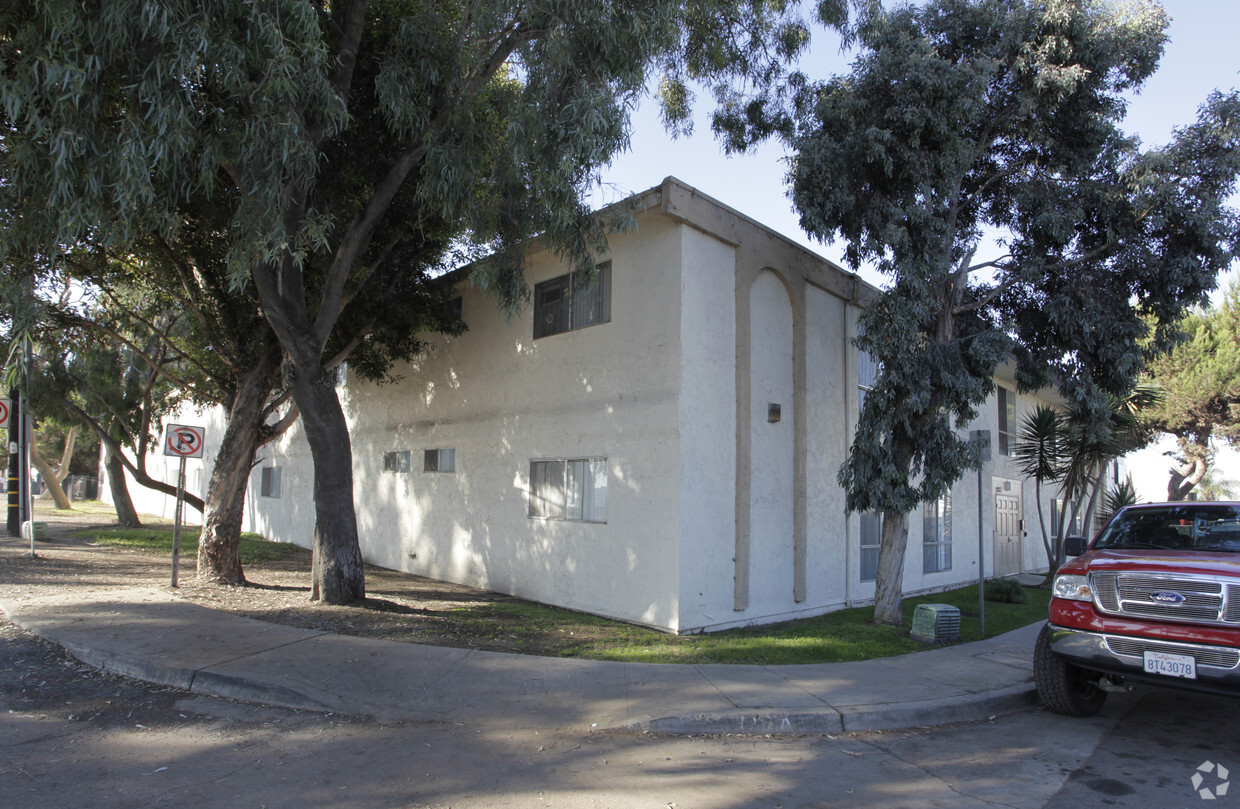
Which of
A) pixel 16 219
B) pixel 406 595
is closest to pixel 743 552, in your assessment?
pixel 406 595

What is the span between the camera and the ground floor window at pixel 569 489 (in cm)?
1070

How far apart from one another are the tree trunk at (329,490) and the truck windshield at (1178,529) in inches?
342

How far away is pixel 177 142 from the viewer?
7059 mm

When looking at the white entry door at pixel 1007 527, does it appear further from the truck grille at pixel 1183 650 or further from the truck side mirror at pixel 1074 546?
the truck grille at pixel 1183 650

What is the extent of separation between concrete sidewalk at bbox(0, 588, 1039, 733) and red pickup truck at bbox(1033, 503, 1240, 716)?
26.9 inches

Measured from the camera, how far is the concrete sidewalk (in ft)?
20.1

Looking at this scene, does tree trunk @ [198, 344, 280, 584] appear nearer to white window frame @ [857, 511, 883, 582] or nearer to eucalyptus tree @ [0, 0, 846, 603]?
eucalyptus tree @ [0, 0, 846, 603]

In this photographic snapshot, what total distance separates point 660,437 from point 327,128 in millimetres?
5312

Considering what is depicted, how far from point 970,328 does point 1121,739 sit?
19.3ft

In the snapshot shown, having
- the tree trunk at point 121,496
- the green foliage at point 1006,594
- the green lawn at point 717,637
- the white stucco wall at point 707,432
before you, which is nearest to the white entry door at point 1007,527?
the green foliage at point 1006,594

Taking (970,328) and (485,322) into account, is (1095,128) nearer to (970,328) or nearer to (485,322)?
(970,328)

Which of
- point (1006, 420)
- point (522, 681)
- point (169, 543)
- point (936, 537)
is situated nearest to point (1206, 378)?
point (1006, 420)

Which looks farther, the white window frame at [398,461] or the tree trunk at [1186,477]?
the tree trunk at [1186,477]

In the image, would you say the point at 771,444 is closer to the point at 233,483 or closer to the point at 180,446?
the point at 233,483
